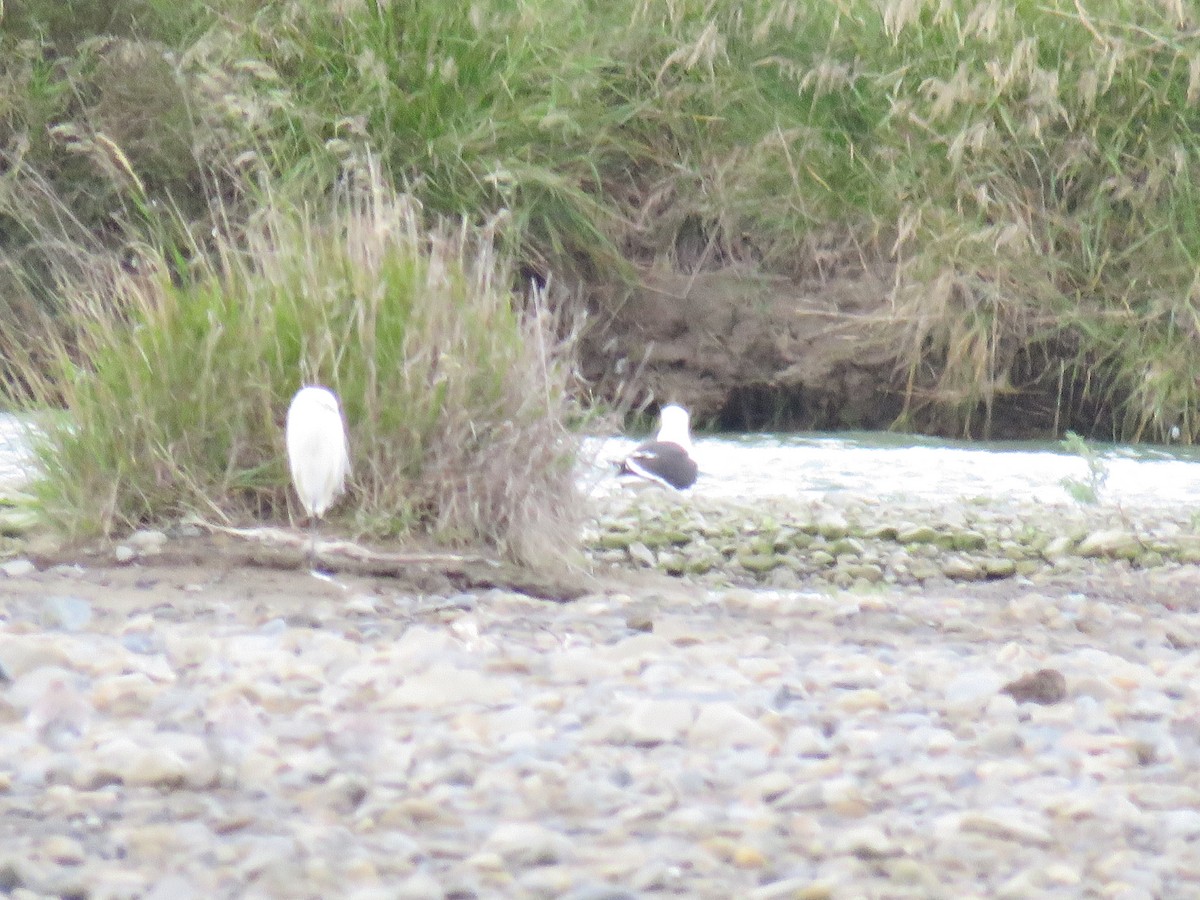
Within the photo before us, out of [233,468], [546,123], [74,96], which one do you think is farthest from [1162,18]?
[233,468]

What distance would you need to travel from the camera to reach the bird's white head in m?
6.43

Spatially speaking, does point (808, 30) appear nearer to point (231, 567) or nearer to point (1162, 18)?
point (1162, 18)

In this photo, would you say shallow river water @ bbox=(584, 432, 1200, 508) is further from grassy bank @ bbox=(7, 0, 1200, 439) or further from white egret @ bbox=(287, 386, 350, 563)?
white egret @ bbox=(287, 386, 350, 563)

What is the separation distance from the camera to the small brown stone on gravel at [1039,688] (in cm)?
243

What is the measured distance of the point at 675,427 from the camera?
6.50 m

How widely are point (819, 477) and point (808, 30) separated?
294 cm

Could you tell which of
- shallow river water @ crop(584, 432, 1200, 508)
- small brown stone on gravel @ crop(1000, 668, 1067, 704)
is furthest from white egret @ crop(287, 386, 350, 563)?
shallow river water @ crop(584, 432, 1200, 508)

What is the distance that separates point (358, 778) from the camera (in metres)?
1.95

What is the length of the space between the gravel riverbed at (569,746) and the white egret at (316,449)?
7.8 inches

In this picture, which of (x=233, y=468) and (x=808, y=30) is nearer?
(x=233, y=468)

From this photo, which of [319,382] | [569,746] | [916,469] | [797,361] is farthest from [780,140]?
[569,746]

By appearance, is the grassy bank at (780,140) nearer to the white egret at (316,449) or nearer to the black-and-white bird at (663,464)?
the black-and-white bird at (663,464)

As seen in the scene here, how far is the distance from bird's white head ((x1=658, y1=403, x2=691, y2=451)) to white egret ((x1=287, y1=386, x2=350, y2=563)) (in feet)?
9.66

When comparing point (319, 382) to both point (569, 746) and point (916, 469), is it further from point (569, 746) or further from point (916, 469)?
point (916, 469)
